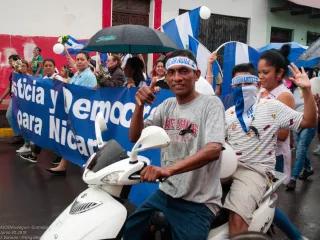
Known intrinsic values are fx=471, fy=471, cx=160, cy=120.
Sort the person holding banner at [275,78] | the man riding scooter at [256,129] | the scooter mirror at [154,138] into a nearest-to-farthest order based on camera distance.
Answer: the scooter mirror at [154,138]
the man riding scooter at [256,129]
the person holding banner at [275,78]

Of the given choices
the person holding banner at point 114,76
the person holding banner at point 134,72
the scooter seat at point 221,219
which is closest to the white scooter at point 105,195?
the scooter seat at point 221,219

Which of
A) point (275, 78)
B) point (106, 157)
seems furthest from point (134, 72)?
point (106, 157)

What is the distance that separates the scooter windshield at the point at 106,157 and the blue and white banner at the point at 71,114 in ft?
6.99

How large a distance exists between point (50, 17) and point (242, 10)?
23.4 feet

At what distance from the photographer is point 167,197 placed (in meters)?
2.81

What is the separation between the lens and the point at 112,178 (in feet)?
7.82

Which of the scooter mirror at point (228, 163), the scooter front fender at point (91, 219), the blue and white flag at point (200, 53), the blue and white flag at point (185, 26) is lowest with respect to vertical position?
the scooter front fender at point (91, 219)

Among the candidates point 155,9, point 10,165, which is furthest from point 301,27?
point 10,165

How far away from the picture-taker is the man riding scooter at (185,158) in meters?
2.66

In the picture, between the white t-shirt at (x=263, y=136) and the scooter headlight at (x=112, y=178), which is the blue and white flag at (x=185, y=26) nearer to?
the white t-shirt at (x=263, y=136)

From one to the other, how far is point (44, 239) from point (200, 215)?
2.87 feet

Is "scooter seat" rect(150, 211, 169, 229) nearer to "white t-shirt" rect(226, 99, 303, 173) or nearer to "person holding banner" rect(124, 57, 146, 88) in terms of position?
"white t-shirt" rect(226, 99, 303, 173)

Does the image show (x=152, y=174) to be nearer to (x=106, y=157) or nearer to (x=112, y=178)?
(x=112, y=178)

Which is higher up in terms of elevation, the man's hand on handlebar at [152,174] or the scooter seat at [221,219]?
the man's hand on handlebar at [152,174]
